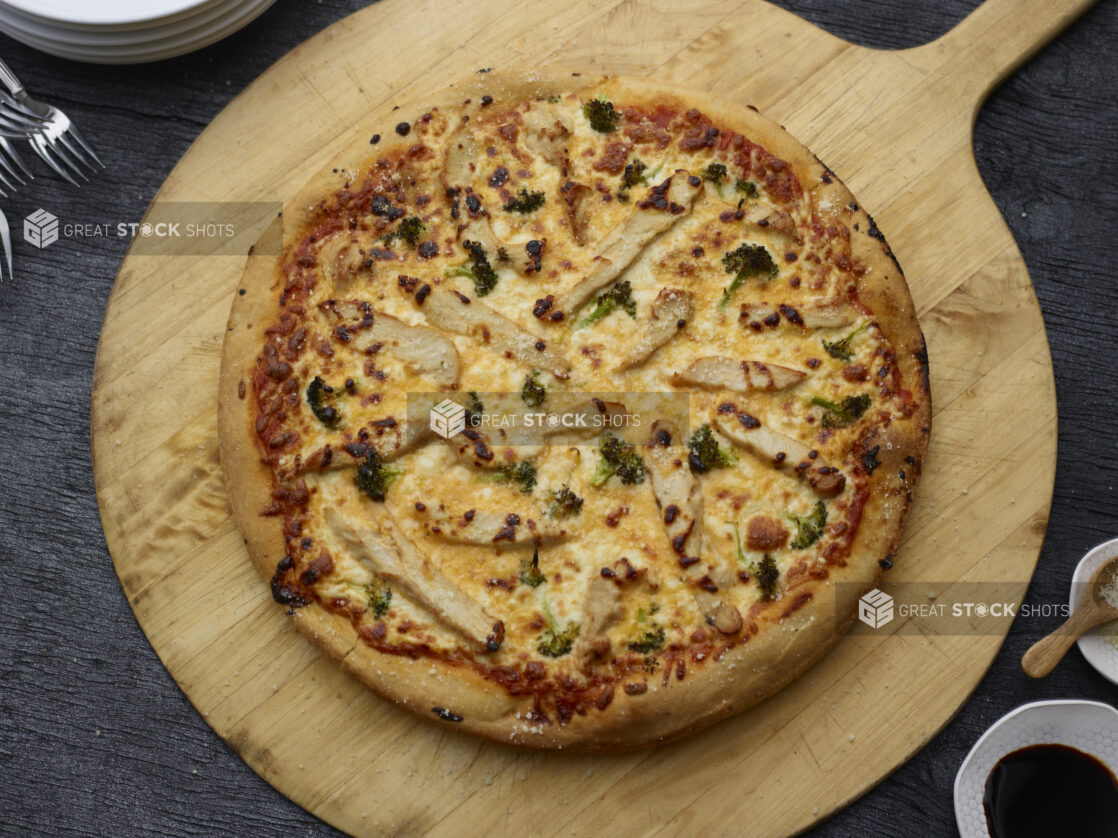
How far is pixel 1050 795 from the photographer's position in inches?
206

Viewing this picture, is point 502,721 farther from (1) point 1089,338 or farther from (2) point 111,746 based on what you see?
(1) point 1089,338

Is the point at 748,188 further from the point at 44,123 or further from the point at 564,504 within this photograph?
the point at 44,123

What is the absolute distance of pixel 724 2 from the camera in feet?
19.5

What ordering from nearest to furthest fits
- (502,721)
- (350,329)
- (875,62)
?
1. (502,721)
2. (350,329)
3. (875,62)

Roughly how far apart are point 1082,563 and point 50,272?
6.28m

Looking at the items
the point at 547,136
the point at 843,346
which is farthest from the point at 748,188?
the point at 547,136

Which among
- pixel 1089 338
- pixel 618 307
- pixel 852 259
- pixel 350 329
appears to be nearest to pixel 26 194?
pixel 350 329

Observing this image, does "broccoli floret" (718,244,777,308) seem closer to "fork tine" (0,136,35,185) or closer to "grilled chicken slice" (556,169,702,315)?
"grilled chicken slice" (556,169,702,315)

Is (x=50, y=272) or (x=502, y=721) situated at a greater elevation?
(x=50, y=272)

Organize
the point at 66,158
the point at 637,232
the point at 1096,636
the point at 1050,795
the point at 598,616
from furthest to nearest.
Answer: the point at 66,158
the point at 1096,636
the point at 637,232
the point at 1050,795
the point at 598,616

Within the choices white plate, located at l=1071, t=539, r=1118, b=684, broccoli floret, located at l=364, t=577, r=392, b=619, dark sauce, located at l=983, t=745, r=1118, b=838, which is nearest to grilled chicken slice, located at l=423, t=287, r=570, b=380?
broccoli floret, located at l=364, t=577, r=392, b=619

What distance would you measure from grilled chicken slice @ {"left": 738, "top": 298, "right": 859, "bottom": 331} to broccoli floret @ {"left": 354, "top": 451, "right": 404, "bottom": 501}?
2091 mm

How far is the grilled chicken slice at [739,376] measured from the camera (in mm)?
5164

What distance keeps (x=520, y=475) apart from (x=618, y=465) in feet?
1.70
